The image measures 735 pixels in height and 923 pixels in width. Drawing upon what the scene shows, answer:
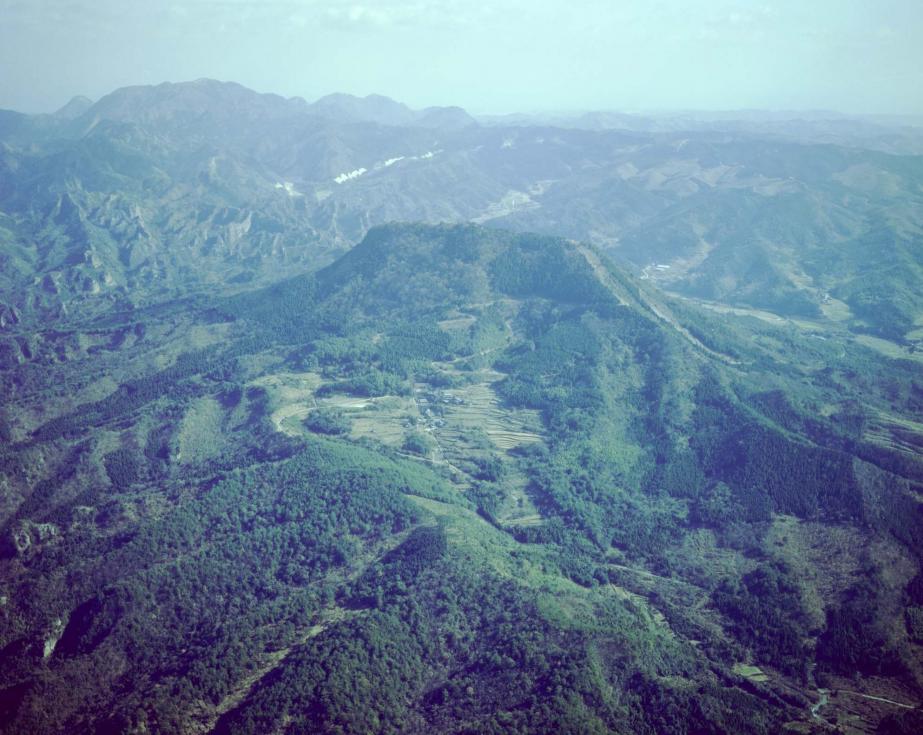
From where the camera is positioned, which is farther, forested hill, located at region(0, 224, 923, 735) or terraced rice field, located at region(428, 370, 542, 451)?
terraced rice field, located at region(428, 370, 542, 451)

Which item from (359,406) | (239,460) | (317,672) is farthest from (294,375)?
(317,672)

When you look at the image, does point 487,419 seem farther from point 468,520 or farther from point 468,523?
point 468,523

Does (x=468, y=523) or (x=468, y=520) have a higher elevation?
(x=468, y=523)

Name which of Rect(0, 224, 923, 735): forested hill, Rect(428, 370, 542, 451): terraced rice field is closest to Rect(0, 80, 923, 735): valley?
Rect(0, 224, 923, 735): forested hill

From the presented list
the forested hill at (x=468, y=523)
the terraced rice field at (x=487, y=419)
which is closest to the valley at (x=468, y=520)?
the forested hill at (x=468, y=523)

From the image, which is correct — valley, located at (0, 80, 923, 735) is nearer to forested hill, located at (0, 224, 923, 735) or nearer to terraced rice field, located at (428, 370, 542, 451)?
forested hill, located at (0, 224, 923, 735)

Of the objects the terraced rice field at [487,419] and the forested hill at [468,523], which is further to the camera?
the terraced rice field at [487,419]

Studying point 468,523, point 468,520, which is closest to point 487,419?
point 468,520

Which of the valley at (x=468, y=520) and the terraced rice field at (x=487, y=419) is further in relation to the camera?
the terraced rice field at (x=487, y=419)

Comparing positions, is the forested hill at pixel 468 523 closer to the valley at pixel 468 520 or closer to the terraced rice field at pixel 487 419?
the valley at pixel 468 520
